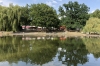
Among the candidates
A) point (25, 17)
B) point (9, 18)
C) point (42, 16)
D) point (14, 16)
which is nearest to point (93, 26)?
point (42, 16)

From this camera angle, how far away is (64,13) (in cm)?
8250

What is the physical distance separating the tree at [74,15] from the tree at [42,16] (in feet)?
23.8

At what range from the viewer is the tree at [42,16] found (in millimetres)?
69387

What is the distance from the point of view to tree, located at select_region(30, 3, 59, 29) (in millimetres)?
69387

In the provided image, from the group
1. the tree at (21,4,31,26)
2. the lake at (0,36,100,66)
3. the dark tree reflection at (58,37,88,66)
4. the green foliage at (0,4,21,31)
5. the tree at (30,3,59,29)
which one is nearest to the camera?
the lake at (0,36,100,66)

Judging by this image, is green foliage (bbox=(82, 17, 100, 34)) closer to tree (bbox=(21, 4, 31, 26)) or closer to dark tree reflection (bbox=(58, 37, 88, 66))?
tree (bbox=(21, 4, 31, 26))

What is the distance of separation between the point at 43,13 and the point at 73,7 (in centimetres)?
1652

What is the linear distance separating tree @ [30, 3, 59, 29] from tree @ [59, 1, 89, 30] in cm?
726

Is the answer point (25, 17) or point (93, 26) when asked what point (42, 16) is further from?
point (93, 26)

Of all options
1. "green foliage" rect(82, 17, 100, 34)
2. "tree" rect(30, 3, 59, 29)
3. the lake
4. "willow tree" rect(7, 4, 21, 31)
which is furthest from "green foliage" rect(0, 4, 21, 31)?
the lake

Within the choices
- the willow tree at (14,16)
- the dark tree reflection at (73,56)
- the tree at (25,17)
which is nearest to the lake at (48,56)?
the dark tree reflection at (73,56)

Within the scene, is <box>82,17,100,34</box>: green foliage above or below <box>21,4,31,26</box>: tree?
below

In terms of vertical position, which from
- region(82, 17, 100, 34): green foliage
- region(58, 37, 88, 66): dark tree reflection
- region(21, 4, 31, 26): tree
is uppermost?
region(21, 4, 31, 26): tree

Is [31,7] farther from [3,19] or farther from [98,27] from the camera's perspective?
[98,27]
